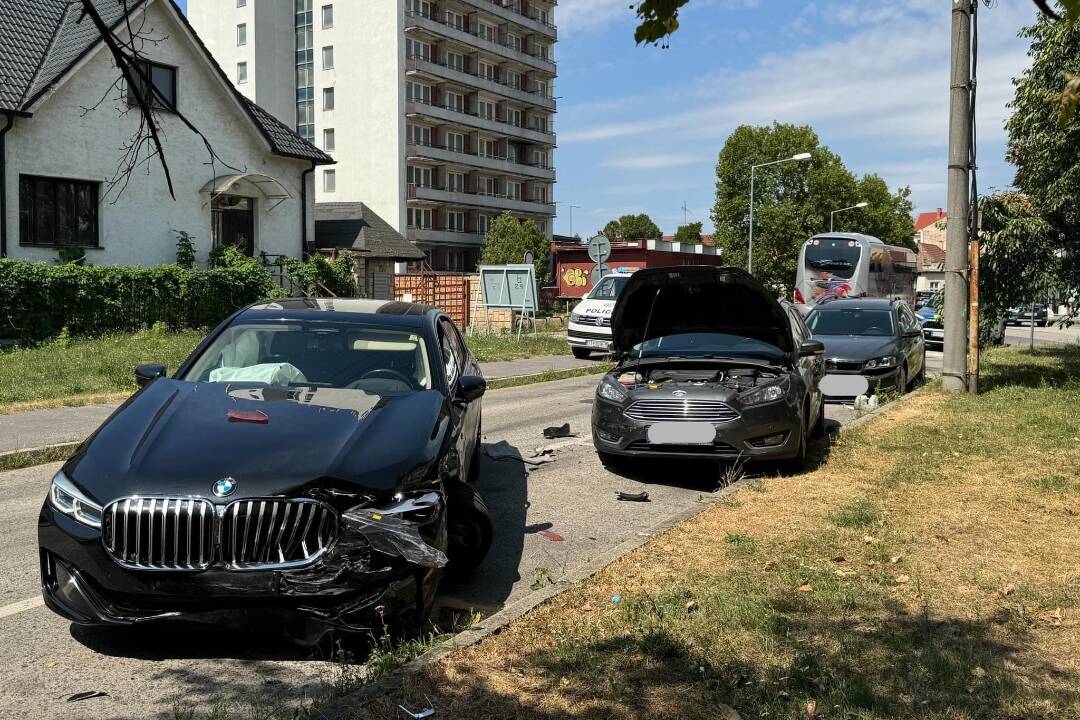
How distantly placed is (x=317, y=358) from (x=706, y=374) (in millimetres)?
3999

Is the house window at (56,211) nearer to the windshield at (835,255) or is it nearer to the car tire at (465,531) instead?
the car tire at (465,531)

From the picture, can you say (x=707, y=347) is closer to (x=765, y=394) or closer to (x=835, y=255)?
(x=765, y=394)

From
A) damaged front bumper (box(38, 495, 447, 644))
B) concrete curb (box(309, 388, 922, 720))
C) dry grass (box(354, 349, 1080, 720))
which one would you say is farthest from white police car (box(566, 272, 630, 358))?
damaged front bumper (box(38, 495, 447, 644))

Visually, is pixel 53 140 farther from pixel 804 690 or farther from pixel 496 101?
pixel 496 101

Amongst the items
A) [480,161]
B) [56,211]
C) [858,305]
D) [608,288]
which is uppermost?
[480,161]

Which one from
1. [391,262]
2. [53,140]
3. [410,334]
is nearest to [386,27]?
[391,262]

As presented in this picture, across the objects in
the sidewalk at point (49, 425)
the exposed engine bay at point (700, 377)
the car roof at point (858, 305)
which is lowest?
the sidewalk at point (49, 425)

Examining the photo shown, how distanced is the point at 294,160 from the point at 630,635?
28104mm

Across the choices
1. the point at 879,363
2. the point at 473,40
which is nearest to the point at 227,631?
the point at 879,363

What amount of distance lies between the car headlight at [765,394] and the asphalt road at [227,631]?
87 cm

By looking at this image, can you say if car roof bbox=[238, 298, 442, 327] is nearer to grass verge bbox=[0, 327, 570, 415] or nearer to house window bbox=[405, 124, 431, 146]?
grass verge bbox=[0, 327, 570, 415]

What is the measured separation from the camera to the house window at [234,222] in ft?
92.8

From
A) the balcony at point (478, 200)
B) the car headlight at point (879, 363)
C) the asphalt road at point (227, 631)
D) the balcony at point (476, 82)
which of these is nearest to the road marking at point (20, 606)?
the asphalt road at point (227, 631)

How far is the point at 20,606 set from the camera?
5023 mm
